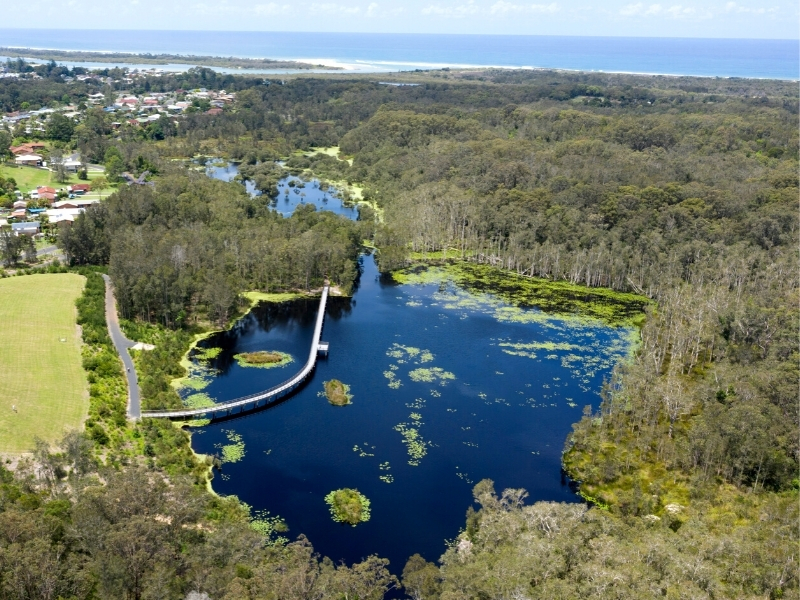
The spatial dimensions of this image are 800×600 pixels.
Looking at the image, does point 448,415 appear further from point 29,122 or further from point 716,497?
point 29,122

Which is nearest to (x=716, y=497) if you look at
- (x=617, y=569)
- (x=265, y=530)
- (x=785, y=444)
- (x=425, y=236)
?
(x=785, y=444)

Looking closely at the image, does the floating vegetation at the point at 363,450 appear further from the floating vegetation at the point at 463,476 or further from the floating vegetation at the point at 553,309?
the floating vegetation at the point at 553,309

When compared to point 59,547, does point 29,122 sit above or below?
above

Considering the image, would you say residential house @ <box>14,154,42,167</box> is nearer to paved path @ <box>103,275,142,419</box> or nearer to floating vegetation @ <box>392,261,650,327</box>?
paved path @ <box>103,275,142,419</box>

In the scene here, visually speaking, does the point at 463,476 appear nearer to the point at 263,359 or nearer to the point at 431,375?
the point at 431,375

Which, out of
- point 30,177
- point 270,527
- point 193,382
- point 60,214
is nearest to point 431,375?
point 193,382
